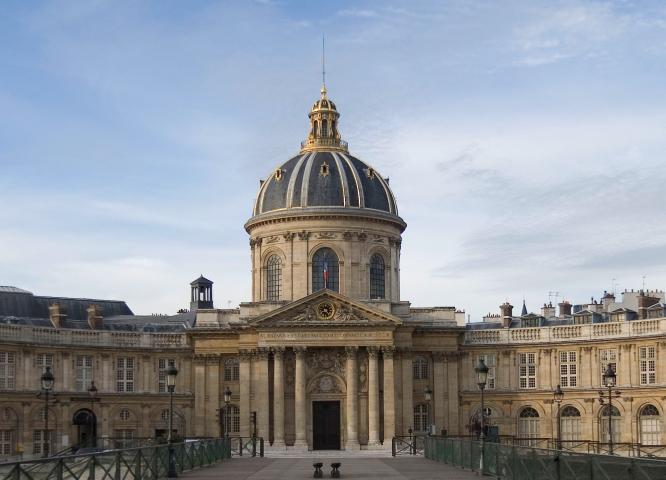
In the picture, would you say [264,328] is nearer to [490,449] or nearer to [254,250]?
[254,250]

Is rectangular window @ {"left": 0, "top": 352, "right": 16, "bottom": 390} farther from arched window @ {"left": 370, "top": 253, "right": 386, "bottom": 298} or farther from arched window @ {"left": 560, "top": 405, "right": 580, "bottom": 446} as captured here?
arched window @ {"left": 560, "top": 405, "right": 580, "bottom": 446}

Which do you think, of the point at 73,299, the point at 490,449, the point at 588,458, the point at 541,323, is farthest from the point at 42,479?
the point at 73,299

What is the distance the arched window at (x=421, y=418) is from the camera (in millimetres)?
90750

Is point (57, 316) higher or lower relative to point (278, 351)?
higher

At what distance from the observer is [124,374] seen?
299 feet

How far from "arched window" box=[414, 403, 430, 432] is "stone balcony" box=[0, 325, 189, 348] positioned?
1873 cm

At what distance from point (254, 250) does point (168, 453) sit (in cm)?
5217

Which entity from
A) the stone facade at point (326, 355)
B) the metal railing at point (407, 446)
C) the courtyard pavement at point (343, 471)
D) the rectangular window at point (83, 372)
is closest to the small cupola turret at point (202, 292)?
the stone facade at point (326, 355)

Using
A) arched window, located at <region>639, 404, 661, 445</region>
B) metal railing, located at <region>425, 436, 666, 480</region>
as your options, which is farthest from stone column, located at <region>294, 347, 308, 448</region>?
metal railing, located at <region>425, 436, 666, 480</region>

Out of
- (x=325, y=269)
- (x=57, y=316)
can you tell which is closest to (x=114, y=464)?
(x=57, y=316)

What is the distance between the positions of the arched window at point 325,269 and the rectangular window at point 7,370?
23.6 m

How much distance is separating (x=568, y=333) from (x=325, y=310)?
18865 mm

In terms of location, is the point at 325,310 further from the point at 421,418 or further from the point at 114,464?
the point at 114,464

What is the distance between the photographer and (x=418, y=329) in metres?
90.3
